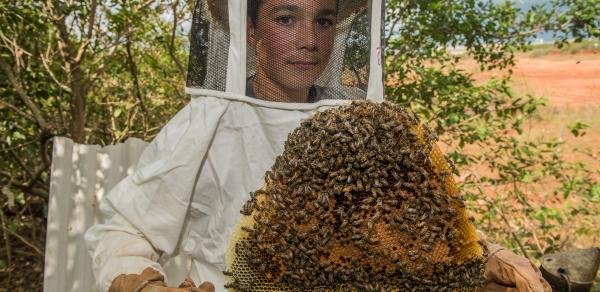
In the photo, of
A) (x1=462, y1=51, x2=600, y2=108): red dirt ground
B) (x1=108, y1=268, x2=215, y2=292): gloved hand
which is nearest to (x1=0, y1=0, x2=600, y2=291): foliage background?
(x1=108, y1=268, x2=215, y2=292): gloved hand

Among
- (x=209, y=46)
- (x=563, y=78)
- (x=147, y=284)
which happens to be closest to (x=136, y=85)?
(x=209, y=46)

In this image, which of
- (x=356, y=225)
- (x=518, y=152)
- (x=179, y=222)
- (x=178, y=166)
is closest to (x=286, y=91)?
(x=178, y=166)

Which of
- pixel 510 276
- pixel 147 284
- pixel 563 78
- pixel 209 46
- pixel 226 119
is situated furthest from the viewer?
pixel 563 78

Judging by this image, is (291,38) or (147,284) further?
(291,38)

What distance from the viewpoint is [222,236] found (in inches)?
64.7

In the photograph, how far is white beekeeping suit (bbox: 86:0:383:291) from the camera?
5.32 feet

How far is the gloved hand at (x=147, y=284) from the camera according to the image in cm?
128

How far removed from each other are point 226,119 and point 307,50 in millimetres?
398

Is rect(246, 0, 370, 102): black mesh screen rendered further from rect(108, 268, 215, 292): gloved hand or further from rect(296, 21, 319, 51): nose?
rect(108, 268, 215, 292): gloved hand

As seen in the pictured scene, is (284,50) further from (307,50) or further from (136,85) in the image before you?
(136,85)

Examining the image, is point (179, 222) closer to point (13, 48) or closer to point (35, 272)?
point (13, 48)

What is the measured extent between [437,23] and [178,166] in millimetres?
3693

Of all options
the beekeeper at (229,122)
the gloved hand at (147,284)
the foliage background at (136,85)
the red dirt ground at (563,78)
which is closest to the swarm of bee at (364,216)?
the gloved hand at (147,284)

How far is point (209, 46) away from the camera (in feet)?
5.99
